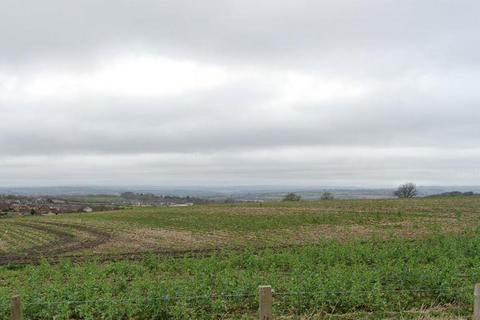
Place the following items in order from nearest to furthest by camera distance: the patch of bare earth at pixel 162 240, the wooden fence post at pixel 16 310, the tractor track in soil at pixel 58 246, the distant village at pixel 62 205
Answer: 1. the wooden fence post at pixel 16 310
2. the tractor track in soil at pixel 58 246
3. the patch of bare earth at pixel 162 240
4. the distant village at pixel 62 205

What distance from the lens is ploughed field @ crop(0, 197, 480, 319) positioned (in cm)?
961

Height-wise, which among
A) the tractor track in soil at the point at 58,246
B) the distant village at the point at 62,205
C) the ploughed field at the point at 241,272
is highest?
the ploughed field at the point at 241,272

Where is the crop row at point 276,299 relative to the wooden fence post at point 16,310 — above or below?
below

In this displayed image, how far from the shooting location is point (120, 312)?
9555 mm

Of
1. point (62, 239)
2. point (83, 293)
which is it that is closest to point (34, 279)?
point (83, 293)

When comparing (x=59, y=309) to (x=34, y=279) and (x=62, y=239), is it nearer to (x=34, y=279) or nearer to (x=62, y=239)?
(x=34, y=279)

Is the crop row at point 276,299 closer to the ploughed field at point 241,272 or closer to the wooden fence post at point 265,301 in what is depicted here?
the ploughed field at point 241,272

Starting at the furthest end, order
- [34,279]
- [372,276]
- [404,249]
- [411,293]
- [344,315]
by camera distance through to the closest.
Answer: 1. [404,249]
2. [34,279]
3. [372,276]
4. [411,293]
5. [344,315]

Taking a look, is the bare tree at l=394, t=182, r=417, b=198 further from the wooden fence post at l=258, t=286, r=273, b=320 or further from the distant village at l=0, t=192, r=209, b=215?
the wooden fence post at l=258, t=286, r=273, b=320

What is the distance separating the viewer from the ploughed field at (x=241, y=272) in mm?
9609

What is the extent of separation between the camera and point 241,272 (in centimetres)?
1595

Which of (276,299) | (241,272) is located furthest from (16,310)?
(241,272)

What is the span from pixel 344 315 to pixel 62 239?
102 ft

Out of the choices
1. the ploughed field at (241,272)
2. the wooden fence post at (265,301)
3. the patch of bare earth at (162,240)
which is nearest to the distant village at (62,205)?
the ploughed field at (241,272)
